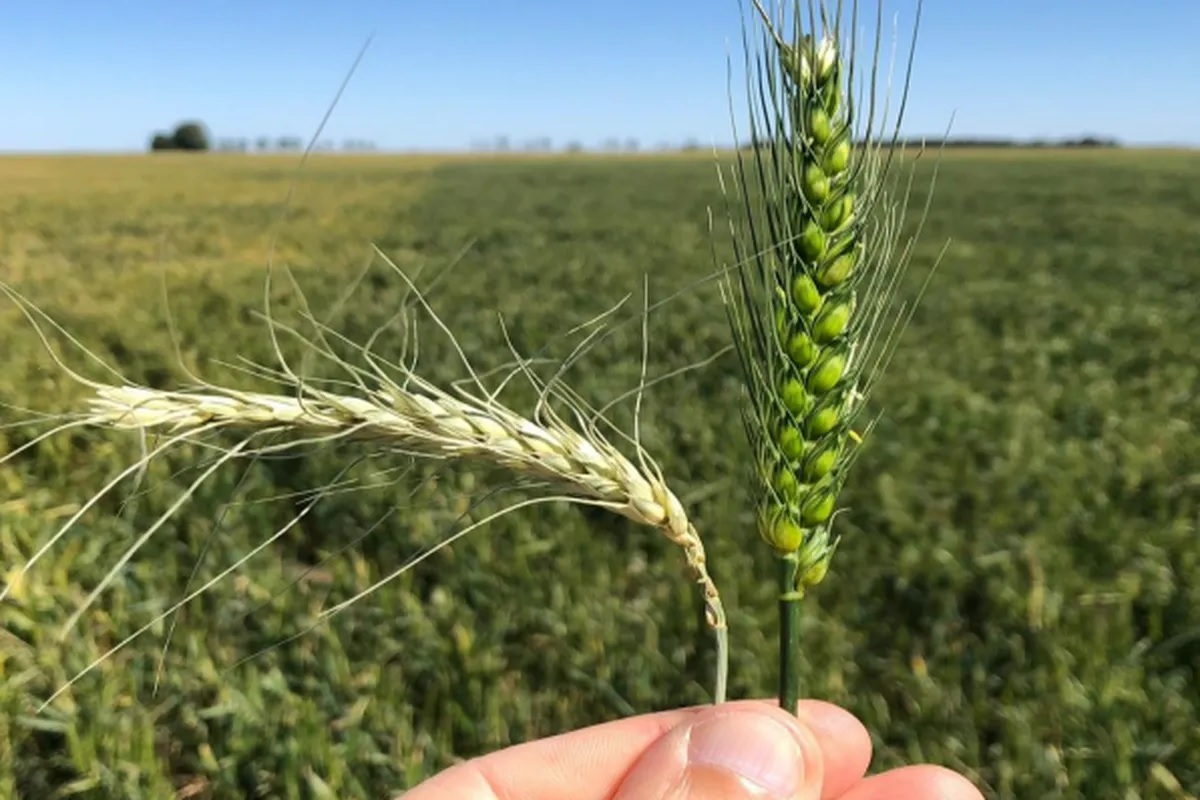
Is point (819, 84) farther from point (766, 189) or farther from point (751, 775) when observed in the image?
point (751, 775)

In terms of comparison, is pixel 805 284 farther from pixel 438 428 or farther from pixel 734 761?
pixel 734 761

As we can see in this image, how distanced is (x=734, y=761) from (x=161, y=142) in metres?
120

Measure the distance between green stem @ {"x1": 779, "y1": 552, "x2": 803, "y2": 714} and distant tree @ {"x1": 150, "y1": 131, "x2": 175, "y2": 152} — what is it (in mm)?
119060

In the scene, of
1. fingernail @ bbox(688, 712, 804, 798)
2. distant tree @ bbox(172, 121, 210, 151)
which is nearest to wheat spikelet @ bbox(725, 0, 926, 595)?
fingernail @ bbox(688, 712, 804, 798)

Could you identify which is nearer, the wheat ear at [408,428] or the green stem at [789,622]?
the wheat ear at [408,428]

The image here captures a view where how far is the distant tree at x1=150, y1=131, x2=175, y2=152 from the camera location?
10712cm

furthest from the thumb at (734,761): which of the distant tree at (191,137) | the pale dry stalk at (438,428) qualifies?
the distant tree at (191,137)

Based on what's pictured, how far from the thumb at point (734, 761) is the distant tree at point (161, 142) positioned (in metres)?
119

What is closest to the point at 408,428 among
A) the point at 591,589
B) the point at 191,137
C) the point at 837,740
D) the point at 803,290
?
the point at 803,290

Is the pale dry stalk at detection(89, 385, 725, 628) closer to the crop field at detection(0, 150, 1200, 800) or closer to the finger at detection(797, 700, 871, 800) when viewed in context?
the crop field at detection(0, 150, 1200, 800)

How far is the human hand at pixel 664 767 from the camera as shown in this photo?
159cm

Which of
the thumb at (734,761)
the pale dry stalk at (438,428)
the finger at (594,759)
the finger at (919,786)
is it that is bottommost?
the finger at (919,786)

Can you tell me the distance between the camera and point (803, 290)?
1.31m

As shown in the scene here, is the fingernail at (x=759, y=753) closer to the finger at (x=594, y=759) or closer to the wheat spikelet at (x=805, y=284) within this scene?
the wheat spikelet at (x=805, y=284)
